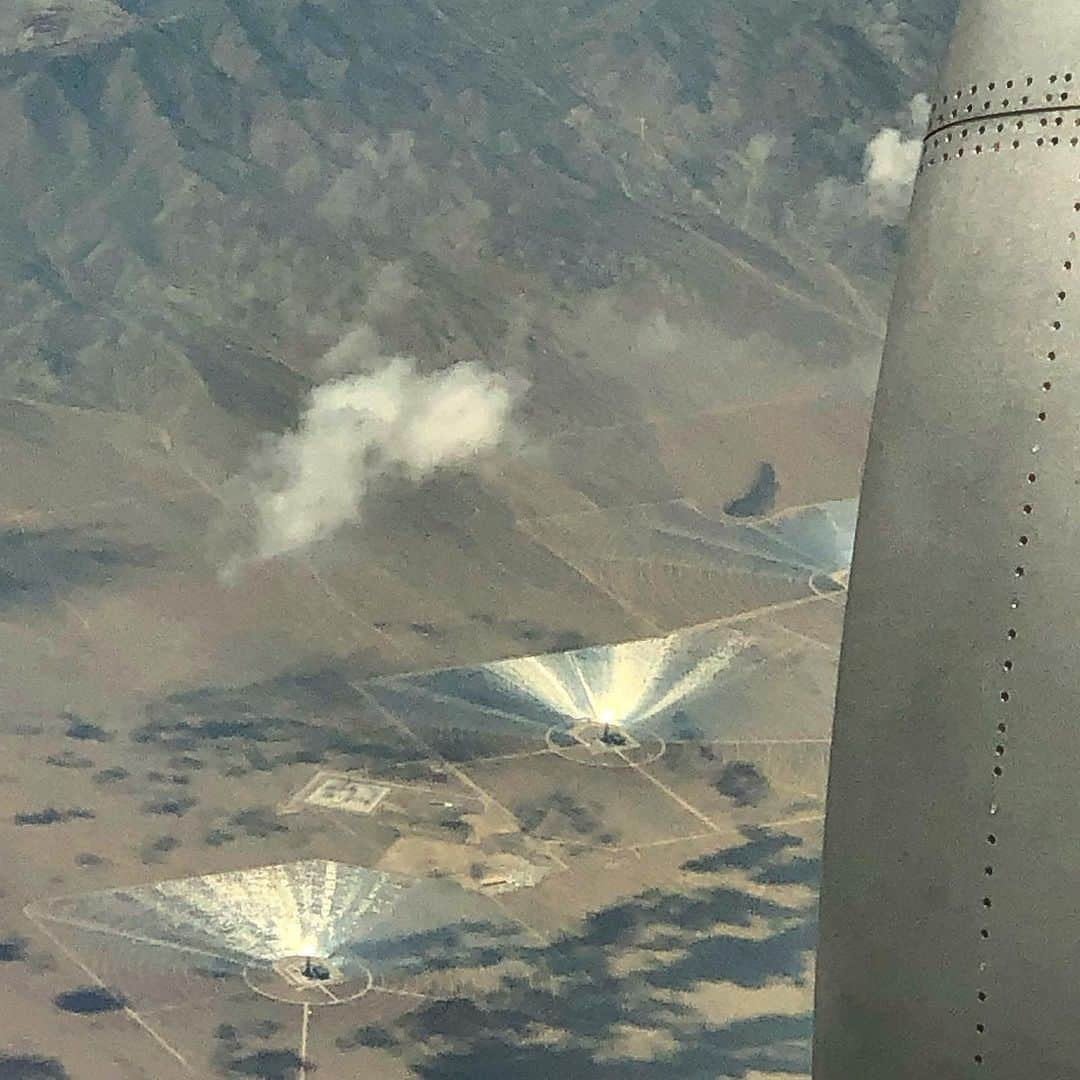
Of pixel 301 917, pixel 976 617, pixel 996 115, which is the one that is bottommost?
pixel 976 617

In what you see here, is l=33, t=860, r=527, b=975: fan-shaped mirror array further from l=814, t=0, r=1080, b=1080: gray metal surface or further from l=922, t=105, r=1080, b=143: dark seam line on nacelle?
l=922, t=105, r=1080, b=143: dark seam line on nacelle

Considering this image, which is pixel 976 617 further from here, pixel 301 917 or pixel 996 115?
pixel 301 917

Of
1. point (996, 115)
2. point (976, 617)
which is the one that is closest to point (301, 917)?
point (976, 617)

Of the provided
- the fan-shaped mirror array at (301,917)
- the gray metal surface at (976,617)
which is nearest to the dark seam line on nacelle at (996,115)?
the gray metal surface at (976,617)

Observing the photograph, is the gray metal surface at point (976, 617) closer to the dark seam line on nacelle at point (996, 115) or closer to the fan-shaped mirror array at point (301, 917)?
the dark seam line on nacelle at point (996, 115)

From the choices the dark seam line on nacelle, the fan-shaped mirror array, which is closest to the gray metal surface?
the dark seam line on nacelle

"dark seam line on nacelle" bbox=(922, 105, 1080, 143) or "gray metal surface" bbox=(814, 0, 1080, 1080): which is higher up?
"dark seam line on nacelle" bbox=(922, 105, 1080, 143)

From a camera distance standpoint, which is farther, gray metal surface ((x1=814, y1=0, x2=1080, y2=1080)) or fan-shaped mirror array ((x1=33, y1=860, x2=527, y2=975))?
fan-shaped mirror array ((x1=33, y1=860, x2=527, y2=975))
